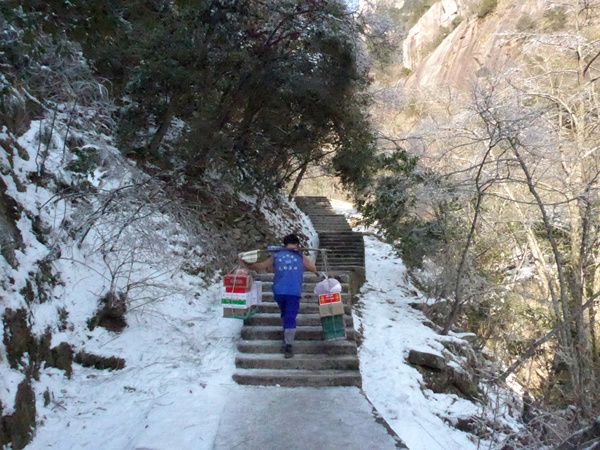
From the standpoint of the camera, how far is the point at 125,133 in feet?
26.1

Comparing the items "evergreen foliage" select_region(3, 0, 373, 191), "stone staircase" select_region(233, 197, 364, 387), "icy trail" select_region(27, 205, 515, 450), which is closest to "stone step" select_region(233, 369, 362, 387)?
"stone staircase" select_region(233, 197, 364, 387)

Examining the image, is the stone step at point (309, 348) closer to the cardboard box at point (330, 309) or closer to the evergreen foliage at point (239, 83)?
the cardboard box at point (330, 309)

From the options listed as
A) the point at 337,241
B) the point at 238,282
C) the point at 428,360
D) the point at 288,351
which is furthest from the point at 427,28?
the point at 288,351

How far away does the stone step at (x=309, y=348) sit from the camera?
5.07m

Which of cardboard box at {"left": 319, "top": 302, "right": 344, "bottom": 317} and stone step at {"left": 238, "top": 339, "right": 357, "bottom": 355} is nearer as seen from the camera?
cardboard box at {"left": 319, "top": 302, "right": 344, "bottom": 317}

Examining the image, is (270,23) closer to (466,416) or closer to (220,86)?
(220,86)

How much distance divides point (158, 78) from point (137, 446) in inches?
250

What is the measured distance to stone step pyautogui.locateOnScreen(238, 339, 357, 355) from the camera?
507cm

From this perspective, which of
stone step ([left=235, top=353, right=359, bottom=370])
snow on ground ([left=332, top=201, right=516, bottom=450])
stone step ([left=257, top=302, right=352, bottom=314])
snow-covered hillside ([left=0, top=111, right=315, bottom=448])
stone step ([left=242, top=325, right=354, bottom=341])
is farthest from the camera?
stone step ([left=257, top=302, right=352, bottom=314])

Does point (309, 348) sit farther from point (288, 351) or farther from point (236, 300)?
point (236, 300)

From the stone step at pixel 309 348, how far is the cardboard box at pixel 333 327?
0.40ft

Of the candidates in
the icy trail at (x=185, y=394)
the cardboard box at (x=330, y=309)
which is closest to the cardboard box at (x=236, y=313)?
the icy trail at (x=185, y=394)

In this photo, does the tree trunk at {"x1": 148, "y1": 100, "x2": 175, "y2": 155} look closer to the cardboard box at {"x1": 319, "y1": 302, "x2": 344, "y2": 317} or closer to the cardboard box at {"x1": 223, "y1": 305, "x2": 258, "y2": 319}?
→ the cardboard box at {"x1": 223, "y1": 305, "x2": 258, "y2": 319}

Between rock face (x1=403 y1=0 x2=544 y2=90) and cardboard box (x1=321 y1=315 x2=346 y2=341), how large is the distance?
20.7 meters
